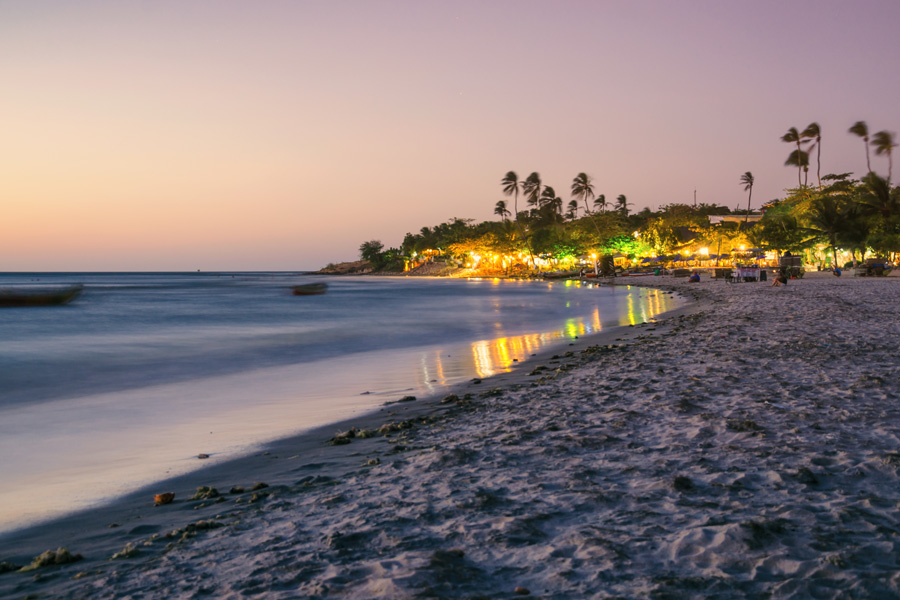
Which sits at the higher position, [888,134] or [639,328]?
[888,134]

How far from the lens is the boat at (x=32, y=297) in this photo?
49.2m

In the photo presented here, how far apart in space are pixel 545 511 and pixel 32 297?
57796 millimetres

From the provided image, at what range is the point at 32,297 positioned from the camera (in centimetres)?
5041

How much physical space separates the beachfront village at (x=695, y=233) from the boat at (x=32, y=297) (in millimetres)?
58230

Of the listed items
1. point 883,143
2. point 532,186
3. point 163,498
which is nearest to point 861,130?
point 883,143

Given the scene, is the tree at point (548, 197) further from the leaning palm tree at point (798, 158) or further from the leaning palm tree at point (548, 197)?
the leaning palm tree at point (798, 158)

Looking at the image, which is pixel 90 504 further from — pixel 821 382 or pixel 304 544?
pixel 821 382

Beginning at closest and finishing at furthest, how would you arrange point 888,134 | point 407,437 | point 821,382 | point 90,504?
point 90,504 < point 407,437 < point 821,382 < point 888,134

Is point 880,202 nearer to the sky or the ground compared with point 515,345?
nearer to the sky

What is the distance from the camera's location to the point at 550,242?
105688 millimetres

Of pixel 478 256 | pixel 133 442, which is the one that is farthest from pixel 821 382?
pixel 478 256

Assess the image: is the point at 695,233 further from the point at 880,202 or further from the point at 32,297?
the point at 32,297

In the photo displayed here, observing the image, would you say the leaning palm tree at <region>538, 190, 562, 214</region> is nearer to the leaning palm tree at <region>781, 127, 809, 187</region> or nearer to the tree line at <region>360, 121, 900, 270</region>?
the tree line at <region>360, 121, 900, 270</region>

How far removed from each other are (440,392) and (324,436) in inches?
126
